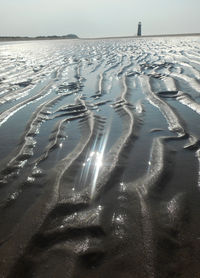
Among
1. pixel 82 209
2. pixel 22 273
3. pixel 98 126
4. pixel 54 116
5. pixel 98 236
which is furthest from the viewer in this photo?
pixel 54 116

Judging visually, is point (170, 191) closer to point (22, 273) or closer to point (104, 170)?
point (104, 170)

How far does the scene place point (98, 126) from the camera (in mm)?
5418

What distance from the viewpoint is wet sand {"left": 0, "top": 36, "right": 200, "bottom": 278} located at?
2305 mm

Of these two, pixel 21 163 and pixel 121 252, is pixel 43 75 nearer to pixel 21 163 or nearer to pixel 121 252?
pixel 21 163

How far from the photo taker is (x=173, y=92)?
7820 millimetres

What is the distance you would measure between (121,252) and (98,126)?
3.26m

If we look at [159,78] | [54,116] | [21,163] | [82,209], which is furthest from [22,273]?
[159,78]

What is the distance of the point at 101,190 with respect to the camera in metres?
3.30

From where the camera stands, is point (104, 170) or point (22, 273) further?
point (104, 170)

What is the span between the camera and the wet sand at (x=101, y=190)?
230cm

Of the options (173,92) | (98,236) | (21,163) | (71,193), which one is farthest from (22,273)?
(173,92)

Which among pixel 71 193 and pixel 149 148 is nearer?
pixel 71 193

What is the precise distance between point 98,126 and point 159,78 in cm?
543

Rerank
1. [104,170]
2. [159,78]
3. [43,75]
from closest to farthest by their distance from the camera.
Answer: [104,170] < [159,78] < [43,75]
